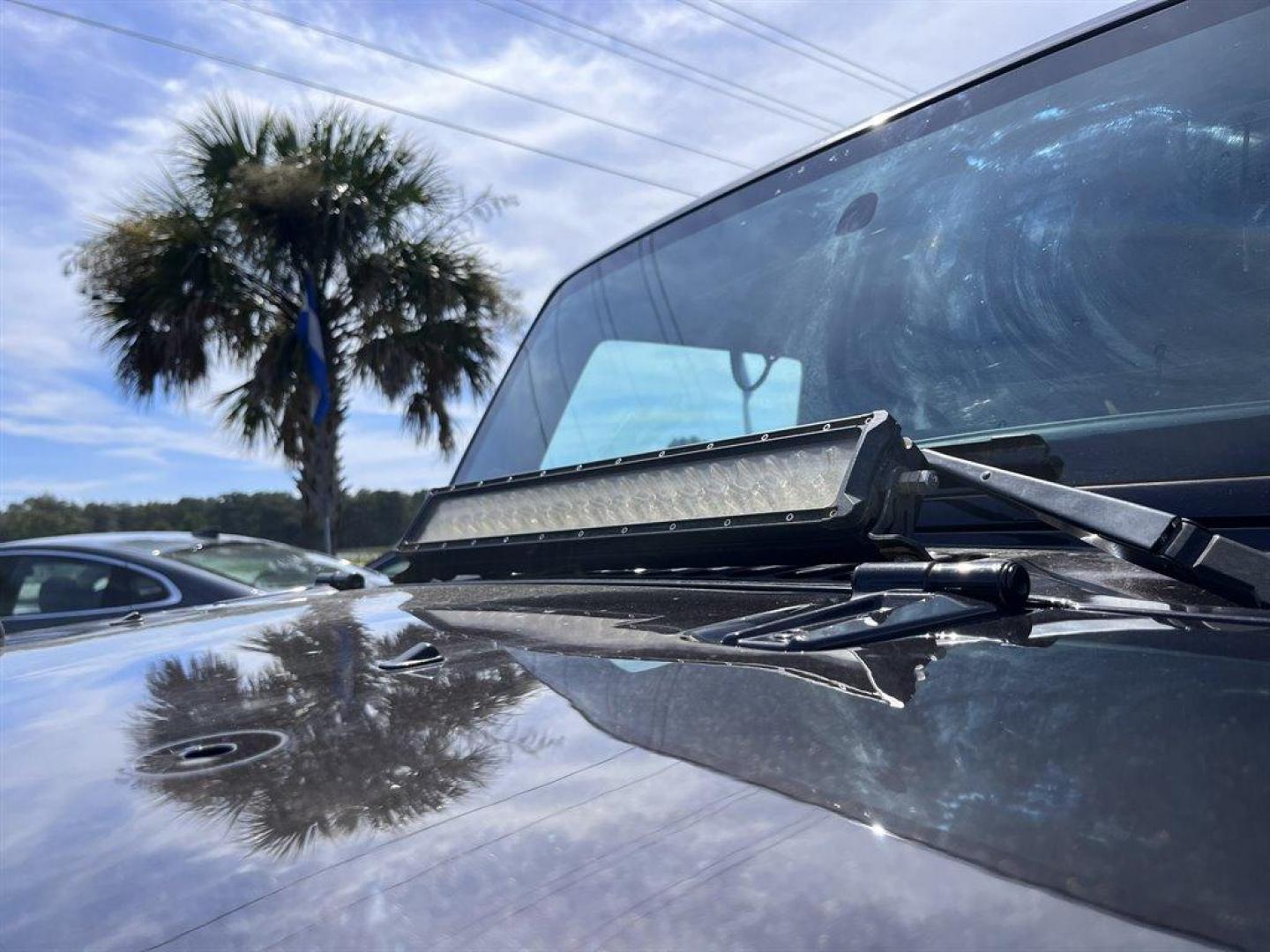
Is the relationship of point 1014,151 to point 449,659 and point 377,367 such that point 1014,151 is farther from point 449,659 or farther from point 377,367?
point 377,367

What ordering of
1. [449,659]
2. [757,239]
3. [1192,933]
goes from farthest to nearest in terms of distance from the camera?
1. [757,239]
2. [449,659]
3. [1192,933]

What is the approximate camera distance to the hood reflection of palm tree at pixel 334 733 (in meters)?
0.93

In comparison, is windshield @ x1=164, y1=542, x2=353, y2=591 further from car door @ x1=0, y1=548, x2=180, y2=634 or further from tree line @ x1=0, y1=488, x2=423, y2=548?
tree line @ x1=0, y1=488, x2=423, y2=548

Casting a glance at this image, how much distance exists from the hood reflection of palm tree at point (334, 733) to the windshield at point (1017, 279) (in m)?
0.88

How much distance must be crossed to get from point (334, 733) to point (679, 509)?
81 cm

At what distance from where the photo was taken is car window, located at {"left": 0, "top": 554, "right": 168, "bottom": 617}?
6.18 metres

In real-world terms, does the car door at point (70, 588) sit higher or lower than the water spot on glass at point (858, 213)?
lower

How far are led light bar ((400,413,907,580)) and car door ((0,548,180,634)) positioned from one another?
14.2 ft

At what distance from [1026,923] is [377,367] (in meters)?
15.3

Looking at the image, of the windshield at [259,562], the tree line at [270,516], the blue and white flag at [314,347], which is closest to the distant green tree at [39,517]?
the tree line at [270,516]

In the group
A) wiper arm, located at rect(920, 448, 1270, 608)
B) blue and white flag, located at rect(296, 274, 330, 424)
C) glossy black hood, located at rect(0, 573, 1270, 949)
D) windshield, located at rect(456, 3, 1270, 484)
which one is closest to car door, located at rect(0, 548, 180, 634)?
windshield, located at rect(456, 3, 1270, 484)

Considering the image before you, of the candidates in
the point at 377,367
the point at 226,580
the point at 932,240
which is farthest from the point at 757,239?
the point at 377,367

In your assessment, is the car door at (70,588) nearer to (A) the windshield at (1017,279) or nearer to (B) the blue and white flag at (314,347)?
(A) the windshield at (1017,279)

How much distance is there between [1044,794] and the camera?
2.54 feet
